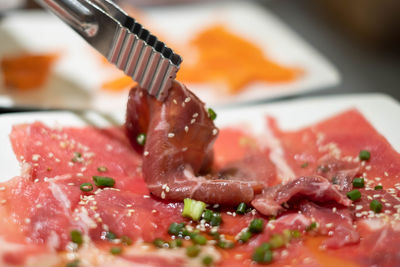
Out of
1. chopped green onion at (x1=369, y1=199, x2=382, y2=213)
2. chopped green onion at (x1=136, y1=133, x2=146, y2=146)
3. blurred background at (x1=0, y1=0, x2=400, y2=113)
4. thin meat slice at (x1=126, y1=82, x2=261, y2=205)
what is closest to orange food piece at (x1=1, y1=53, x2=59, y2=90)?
blurred background at (x1=0, y1=0, x2=400, y2=113)

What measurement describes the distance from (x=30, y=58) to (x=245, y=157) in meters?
2.32

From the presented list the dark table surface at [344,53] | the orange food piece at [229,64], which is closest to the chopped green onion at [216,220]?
the orange food piece at [229,64]

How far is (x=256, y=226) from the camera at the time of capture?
2.45m

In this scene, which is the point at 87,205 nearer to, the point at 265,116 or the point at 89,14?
the point at 89,14

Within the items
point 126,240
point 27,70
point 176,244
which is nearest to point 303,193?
point 176,244

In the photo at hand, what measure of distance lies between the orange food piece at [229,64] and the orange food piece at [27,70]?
3.87ft

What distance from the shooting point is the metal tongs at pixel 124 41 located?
2707 millimetres

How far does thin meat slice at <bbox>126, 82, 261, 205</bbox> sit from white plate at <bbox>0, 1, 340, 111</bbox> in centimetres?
114

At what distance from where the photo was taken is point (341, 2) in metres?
6.12

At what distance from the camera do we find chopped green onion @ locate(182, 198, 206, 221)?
2539 millimetres

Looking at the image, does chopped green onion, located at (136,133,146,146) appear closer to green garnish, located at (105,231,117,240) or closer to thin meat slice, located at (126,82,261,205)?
thin meat slice, located at (126,82,261,205)

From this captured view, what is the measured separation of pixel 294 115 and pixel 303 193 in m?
1.05

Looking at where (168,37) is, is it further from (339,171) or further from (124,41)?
(339,171)

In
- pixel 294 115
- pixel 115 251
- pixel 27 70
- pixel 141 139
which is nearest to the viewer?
pixel 115 251
